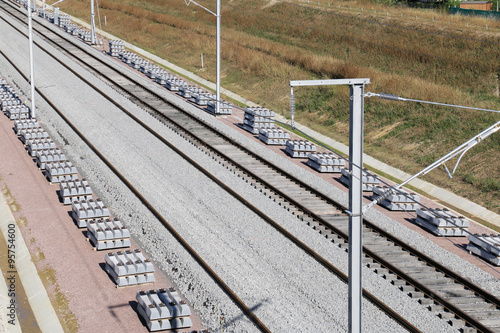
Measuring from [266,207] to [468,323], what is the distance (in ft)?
30.7

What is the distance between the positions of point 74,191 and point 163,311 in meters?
9.95

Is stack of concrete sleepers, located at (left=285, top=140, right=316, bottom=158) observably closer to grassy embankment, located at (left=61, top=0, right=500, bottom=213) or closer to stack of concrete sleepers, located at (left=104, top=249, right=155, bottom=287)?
grassy embankment, located at (left=61, top=0, right=500, bottom=213)

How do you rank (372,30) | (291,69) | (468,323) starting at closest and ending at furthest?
1. (468,323)
2. (291,69)
3. (372,30)

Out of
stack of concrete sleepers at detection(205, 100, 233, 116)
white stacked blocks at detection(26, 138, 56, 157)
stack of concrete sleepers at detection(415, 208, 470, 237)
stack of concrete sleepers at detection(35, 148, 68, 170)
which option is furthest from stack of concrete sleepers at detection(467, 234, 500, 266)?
stack of concrete sleepers at detection(205, 100, 233, 116)

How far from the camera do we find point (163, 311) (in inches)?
614

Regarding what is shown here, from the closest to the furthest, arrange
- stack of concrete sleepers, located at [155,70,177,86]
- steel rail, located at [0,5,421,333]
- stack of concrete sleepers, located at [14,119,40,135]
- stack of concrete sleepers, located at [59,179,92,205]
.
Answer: steel rail, located at [0,5,421,333]
stack of concrete sleepers, located at [59,179,92,205]
stack of concrete sleepers, located at [14,119,40,135]
stack of concrete sleepers, located at [155,70,177,86]

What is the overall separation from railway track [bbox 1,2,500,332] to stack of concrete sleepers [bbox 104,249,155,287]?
5.17 metres

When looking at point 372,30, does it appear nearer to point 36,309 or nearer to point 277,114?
point 277,114

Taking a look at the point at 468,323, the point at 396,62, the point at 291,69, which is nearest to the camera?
the point at 468,323

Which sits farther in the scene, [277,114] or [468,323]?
[277,114]

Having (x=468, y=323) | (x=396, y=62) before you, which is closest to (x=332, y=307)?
(x=468, y=323)

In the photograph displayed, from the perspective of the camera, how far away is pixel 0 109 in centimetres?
3806

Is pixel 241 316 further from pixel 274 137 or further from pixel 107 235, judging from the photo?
pixel 274 137

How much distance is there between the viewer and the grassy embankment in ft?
107
